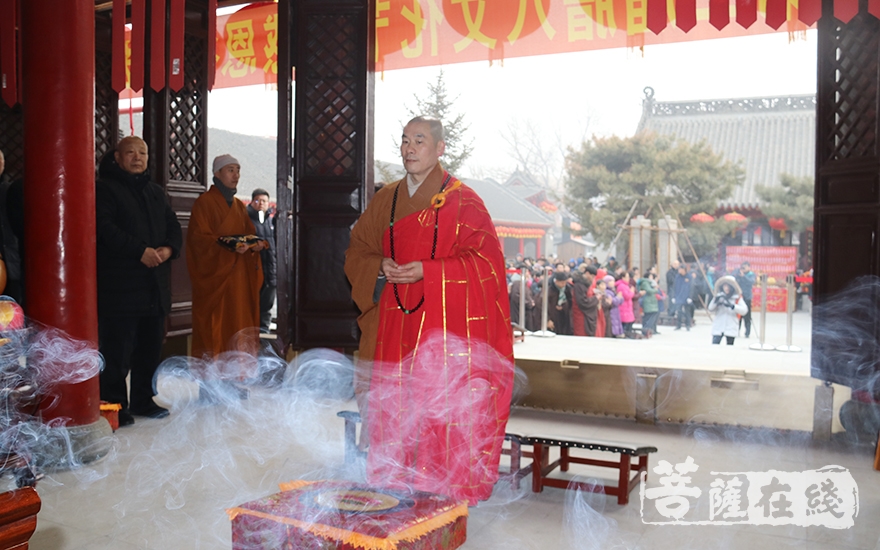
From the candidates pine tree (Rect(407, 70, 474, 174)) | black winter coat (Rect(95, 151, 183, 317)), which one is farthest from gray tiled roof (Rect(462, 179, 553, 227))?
black winter coat (Rect(95, 151, 183, 317))

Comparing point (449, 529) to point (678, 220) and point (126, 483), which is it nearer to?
point (126, 483)

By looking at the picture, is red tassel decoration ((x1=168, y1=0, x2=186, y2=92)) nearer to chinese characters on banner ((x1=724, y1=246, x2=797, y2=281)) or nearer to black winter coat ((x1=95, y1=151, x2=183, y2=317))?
black winter coat ((x1=95, y1=151, x2=183, y2=317))

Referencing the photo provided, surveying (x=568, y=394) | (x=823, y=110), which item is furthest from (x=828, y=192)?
(x=568, y=394)

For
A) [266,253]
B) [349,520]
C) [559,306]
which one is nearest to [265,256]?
[266,253]

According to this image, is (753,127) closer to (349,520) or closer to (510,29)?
(510,29)

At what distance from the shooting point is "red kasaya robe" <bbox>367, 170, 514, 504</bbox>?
3.01 metres

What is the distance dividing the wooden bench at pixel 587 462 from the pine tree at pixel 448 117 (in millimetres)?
13448

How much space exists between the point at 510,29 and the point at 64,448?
442 cm

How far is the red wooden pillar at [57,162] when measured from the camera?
3393 millimetres

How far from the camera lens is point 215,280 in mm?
4926

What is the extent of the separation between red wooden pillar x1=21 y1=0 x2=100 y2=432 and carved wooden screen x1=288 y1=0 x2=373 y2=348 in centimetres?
174

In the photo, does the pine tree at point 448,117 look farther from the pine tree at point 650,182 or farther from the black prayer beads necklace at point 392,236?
the black prayer beads necklace at point 392,236

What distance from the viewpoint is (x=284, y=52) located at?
5.05 metres

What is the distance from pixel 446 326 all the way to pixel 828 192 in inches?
108
